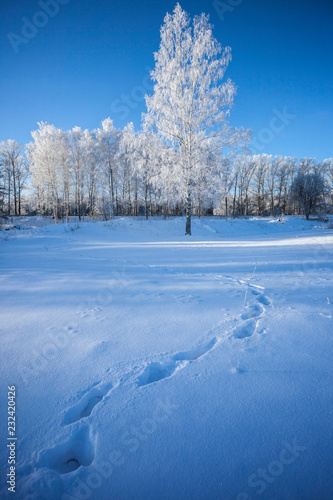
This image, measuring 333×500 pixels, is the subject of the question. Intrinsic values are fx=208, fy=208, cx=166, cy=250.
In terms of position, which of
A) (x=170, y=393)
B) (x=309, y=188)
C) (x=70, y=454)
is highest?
(x=309, y=188)

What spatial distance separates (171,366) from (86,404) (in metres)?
0.61

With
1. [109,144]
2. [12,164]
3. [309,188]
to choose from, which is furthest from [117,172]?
[309,188]

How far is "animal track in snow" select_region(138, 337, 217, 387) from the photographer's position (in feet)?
4.80

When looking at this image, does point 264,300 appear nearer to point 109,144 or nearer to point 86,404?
point 86,404

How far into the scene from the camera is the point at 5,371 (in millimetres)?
1528

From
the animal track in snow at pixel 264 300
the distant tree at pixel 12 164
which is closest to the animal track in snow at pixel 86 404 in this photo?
the animal track in snow at pixel 264 300

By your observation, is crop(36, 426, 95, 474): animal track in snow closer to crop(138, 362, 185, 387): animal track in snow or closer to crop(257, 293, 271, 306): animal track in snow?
crop(138, 362, 185, 387): animal track in snow

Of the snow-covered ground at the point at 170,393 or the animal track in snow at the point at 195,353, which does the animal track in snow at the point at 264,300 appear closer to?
the snow-covered ground at the point at 170,393

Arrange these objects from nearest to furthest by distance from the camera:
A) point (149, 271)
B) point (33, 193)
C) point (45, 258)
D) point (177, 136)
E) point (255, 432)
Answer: point (255, 432)
point (149, 271)
point (45, 258)
point (177, 136)
point (33, 193)

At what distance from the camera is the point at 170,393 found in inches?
50.9

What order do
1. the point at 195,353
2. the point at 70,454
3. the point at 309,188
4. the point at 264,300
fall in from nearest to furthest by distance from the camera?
1. the point at 70,454
2. the point at 195,353
3. the point at 264,300
4. the point at 309,188

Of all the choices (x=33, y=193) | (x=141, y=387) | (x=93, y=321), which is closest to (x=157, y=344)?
(x=141, y=387)

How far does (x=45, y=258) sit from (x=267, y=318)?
17.2 feet

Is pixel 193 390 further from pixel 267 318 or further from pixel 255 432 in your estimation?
pixel 267 318
